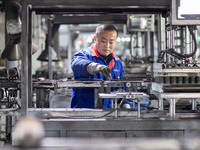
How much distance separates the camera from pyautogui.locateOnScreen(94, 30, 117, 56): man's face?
2.38 m

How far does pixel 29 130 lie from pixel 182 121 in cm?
134

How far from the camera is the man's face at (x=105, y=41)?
238cm

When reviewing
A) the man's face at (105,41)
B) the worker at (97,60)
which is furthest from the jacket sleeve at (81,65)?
the man's face at (105,41)

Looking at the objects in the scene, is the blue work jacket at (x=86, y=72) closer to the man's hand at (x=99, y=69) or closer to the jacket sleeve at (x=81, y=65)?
the jacket sleeve at (x=81, y=65)

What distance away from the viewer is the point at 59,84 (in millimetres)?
2029

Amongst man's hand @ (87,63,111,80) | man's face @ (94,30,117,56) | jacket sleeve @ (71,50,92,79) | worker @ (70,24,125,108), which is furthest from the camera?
man's face @ (94,30,117,56)

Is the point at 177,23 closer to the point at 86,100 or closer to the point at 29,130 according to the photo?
the point at 86,100

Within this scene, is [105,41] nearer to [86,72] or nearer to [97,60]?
[97,60]

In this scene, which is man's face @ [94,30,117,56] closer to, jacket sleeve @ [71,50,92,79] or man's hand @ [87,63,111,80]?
jacket sleeve @ [71,50,92,79]

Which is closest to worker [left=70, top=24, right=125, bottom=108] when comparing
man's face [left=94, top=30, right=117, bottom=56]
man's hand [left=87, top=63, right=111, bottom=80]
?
man's face [left=94, top=30, right=117, bottom=56]

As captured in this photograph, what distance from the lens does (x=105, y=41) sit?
2400 millimetres

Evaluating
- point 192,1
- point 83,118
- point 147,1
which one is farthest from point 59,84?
point 192,1

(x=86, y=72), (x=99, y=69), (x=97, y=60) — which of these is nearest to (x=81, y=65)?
(x=86, y=72)

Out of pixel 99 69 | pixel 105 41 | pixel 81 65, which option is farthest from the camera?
pixel 105 41
